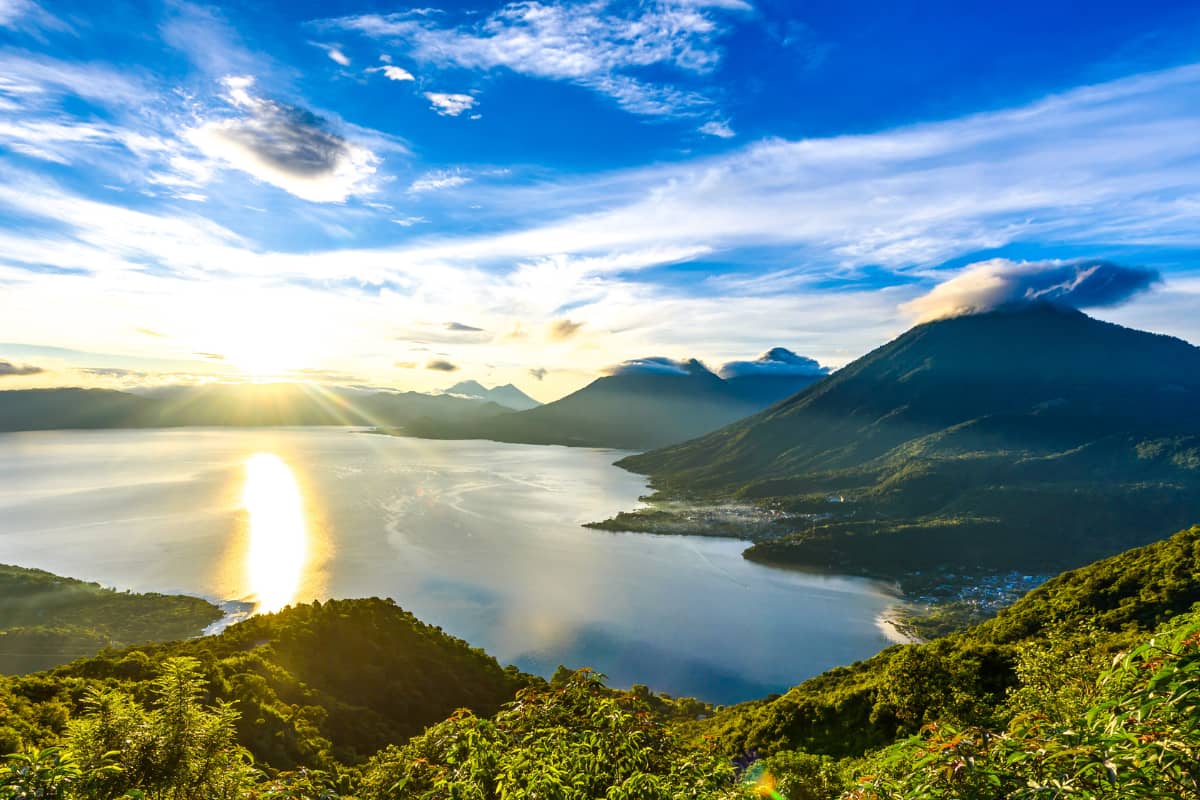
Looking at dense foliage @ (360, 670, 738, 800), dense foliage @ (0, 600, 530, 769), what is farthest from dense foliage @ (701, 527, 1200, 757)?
dense foliage @ (0, 600, 530, 769)

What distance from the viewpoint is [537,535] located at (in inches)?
4587

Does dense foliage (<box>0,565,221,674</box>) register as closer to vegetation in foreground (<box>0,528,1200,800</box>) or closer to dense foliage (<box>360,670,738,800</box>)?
vegetation in foreground (<box>0,528,1200,800</box>)

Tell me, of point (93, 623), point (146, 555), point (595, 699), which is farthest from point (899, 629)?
point (146, 555)

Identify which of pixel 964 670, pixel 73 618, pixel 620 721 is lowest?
pixel 73 618

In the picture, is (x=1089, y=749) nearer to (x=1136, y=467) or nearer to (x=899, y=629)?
(x=899, y=629)

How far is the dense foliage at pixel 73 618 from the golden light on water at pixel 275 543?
8.76 meters

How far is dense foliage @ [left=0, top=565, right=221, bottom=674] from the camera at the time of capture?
174 ft

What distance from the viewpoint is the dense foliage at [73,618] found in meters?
52.9

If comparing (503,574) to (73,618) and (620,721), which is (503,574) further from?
(620,721)

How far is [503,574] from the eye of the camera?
9025 centimetres

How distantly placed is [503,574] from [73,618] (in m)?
52.8

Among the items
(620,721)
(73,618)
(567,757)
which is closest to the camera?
(567,757)

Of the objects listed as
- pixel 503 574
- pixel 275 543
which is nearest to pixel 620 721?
pixel 503 574

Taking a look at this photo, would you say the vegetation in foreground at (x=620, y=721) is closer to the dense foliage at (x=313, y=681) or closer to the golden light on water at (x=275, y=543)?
the dense foliage at (x=313, y=681)
